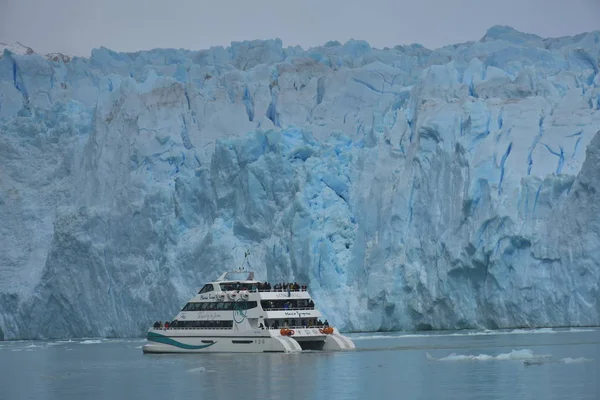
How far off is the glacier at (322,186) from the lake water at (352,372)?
2760 mm

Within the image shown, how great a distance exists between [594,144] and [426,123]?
596 centimetres

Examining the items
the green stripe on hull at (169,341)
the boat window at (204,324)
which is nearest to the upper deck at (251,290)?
the boat window at (204,324)

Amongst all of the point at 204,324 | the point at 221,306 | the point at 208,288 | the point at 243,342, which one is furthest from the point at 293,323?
the point at 208,288

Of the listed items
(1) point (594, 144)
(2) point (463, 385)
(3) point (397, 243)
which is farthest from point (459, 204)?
(2) point (463, 385)

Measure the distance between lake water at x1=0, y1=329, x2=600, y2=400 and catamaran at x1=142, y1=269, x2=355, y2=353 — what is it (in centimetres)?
39

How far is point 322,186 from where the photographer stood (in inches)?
1508

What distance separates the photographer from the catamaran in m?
28.7

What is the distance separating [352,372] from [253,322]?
6477mm

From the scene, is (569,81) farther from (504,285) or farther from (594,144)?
(504,285)

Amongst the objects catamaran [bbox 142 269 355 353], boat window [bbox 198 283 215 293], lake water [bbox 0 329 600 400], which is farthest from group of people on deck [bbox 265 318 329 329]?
boat window [bbox 198 283 215 293]

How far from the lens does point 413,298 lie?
3572 cm

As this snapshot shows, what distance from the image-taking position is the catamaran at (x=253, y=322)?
2869 cm

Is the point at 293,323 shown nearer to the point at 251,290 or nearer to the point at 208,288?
the point at 251,290

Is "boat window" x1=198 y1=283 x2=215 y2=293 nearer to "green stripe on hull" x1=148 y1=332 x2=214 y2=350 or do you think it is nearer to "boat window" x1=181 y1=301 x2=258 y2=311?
"boat window" x1=181 y1=301 x2=258 y2=311
